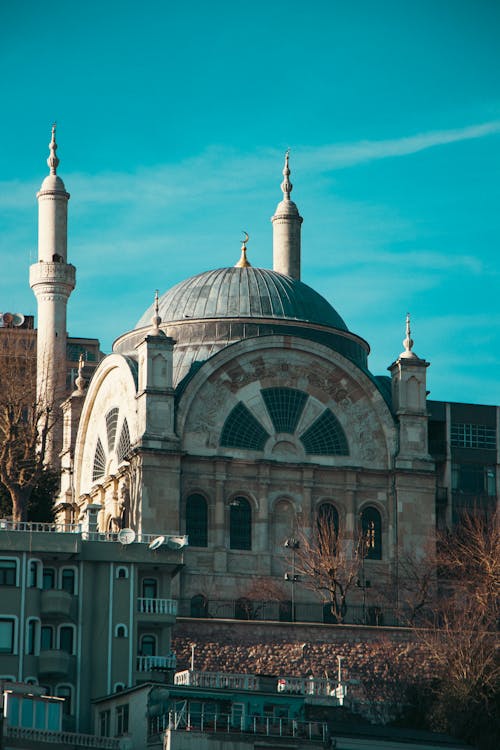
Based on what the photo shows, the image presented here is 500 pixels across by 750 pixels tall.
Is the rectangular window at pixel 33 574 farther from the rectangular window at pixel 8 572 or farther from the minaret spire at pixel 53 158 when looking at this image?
the minaret spire at pixel 53 158

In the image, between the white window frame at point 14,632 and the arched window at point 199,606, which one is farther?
the arched window at point 199,606

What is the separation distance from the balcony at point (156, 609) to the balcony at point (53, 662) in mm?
3548

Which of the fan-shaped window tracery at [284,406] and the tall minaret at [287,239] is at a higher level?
the tall minaret at [287,239]

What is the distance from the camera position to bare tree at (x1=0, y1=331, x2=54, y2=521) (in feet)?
267

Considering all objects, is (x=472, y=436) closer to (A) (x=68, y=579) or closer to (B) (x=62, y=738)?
(A) (x=68, y=579)

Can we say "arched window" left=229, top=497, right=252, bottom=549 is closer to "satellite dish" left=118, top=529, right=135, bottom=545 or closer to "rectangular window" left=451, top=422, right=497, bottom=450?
"rectangular window" left=451, top=422, right=497, bottom=450

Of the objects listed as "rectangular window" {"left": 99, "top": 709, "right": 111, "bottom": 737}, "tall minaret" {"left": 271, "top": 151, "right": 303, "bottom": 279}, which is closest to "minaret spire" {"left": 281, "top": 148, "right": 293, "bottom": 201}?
"tall minaret" {"left": 271, "top": 151, "right": 303, "bottom": 279}

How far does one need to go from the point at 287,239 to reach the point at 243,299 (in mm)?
10581

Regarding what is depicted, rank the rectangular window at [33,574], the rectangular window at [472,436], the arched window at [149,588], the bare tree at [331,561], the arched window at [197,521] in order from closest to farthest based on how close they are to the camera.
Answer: the rectangular window at [33,574]
the arched window at [149,588]
the bare tree at [331,561]
the arched window at [197,521]
the rectangular window at [472,436]

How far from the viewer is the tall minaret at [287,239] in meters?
102

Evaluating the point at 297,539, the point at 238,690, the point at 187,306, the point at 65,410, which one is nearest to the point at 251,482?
the point at 297,539

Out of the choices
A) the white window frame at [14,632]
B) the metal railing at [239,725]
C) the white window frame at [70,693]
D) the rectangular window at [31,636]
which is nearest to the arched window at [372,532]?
the white window frame at [70,693]

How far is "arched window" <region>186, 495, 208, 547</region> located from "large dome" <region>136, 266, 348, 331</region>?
27.8 ft

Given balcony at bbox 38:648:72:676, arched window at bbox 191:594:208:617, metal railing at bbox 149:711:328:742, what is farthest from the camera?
arched window at bbox 191:594:208:617
